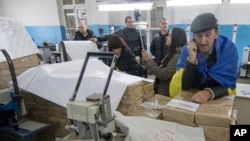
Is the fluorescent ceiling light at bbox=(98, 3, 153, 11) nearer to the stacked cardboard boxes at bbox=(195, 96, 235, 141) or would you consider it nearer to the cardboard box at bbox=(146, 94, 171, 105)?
the cardboard box at bbox=(146, 94, 171, 105)

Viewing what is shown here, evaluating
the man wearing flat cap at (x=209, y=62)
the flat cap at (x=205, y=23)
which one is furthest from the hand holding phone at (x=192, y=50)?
the flat cap at (x=205, y=23)

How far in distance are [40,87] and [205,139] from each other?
1263mm

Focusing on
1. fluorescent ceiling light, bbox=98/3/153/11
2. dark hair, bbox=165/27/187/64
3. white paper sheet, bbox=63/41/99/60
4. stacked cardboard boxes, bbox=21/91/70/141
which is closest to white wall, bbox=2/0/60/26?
fluorescent ceiling light, bbox=98/3/153/11

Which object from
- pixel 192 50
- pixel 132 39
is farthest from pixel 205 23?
pixel 132 39

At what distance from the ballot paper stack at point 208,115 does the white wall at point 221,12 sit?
11.9ft

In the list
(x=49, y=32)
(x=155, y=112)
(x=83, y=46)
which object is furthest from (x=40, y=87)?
(x=49, y=32)

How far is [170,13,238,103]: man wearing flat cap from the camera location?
1155 millimetres

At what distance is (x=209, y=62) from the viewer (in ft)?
4.11

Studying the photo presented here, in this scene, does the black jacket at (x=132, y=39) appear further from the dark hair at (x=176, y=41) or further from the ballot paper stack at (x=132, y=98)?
the ballot paper stack at (x=132, y=98)

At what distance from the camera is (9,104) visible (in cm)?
192

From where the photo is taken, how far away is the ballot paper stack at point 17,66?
7.59ft

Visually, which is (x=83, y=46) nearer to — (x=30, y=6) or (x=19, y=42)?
(x=19, y=42)

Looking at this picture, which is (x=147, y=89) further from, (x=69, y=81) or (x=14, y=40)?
(x=14, y=40)

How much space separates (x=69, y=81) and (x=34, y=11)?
22.2ft
